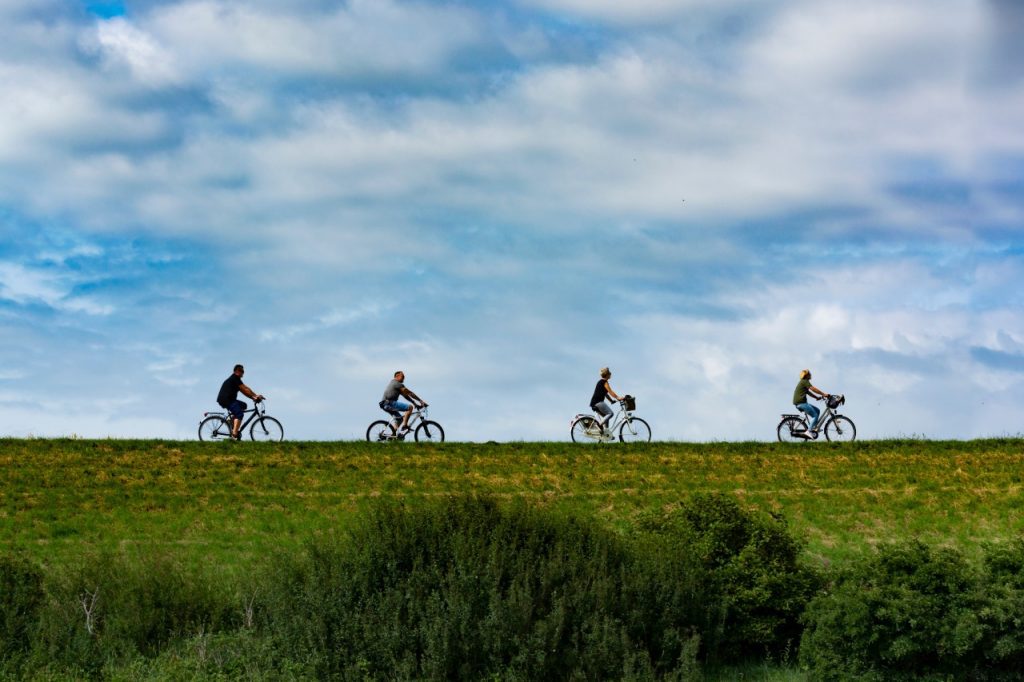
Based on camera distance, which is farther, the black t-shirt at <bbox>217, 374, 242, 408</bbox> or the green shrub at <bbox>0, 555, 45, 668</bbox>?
the black t-shirt at <bbox>217, 374, 242, 408</bbox>

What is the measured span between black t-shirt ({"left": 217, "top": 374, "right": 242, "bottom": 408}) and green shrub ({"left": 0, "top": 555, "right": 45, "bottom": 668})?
14.0 meters

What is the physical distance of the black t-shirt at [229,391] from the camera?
1211 inches

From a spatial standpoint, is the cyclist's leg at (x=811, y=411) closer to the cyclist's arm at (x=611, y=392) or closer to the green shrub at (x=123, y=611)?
the cyclist's arm at (x=611, y=392)

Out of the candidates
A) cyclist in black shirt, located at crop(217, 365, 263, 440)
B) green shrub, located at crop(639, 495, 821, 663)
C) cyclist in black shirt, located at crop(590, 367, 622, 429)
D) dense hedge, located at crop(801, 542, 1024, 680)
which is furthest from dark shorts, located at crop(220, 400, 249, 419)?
dense hedge, located at crop(801, 542, 1024, 680)

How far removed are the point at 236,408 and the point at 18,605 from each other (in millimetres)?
15200

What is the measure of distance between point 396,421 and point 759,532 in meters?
16.0

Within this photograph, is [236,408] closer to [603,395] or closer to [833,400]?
[603,395]

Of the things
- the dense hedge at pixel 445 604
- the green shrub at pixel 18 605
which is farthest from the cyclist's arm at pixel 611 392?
the green shrub at pixel 18 605

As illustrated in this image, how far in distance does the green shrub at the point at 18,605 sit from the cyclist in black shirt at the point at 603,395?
17.1 metres

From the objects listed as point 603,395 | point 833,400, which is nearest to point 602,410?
point 603,395

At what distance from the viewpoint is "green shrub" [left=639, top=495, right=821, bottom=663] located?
49.5 ft

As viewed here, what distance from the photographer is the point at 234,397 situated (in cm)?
→ 3086

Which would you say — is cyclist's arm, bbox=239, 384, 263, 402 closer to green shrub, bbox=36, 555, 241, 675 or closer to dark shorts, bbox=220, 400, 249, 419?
dark shorts, bbox=220, 400, 249, 419

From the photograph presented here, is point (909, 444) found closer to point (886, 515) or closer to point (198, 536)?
point (886, 515)
